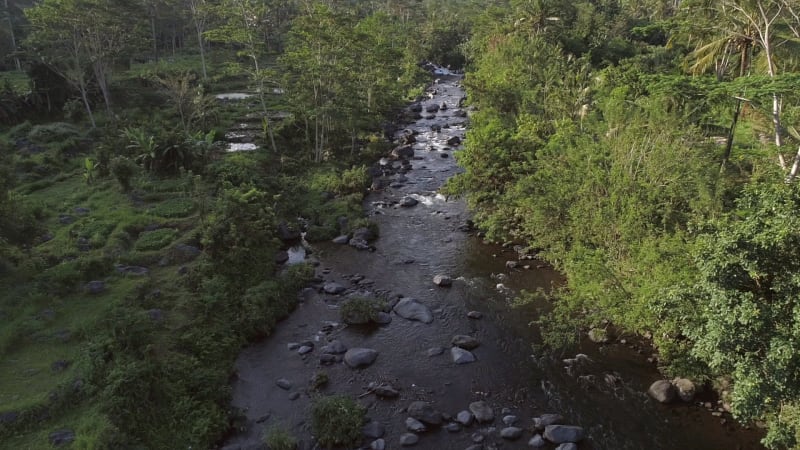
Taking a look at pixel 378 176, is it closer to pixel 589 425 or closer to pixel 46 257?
pixel 46 257

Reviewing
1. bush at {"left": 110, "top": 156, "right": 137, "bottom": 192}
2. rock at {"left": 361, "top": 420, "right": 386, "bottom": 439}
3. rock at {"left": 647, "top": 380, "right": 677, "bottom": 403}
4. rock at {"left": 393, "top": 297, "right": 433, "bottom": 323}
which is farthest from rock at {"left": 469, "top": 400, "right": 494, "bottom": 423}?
bush at {"left": 110, "top": 156, "right": 137, "bottom": 192}

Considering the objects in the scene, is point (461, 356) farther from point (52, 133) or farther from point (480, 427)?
point (52, 133)

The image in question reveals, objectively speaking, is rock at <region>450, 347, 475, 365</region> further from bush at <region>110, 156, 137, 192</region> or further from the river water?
bush at <region>110, 156, 137, 192</region>

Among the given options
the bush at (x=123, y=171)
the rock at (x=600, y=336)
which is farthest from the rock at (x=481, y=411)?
the bush at (x=123, y=171)

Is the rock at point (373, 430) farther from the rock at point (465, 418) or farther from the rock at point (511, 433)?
the rock at point (511, 433)

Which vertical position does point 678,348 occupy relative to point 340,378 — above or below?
above

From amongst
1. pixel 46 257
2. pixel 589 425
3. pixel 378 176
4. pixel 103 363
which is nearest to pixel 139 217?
pixel 46 257
